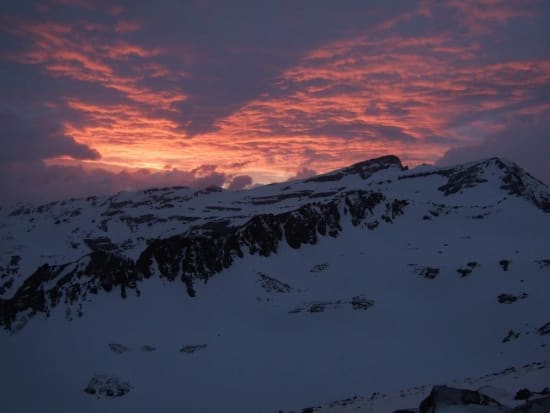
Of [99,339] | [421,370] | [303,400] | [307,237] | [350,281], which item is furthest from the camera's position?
Result: [307,237]

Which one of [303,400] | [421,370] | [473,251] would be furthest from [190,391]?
[473,251]

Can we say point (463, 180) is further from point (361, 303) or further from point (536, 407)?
point (536, 407)

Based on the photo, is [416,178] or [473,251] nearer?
[473,251]

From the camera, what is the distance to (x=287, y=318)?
5781 centimetres

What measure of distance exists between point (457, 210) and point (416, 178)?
46.1m

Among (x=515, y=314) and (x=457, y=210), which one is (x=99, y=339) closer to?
(x=515, y=314)

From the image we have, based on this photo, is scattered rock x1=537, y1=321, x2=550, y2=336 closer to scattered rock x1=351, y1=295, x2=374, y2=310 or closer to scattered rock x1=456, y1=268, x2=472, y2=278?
scattered rock x1=456, y1=268, x2=472, y2=278

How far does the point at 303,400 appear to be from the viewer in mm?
41625

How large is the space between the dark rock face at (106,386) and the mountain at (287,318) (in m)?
0.11

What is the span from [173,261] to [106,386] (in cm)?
2248

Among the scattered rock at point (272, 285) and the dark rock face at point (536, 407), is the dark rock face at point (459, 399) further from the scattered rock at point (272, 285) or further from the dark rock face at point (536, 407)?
the scattered rock at point (272, 285)

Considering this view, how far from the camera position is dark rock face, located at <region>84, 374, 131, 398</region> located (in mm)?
41750

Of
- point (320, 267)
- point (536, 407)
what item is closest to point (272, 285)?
point (320, 267)

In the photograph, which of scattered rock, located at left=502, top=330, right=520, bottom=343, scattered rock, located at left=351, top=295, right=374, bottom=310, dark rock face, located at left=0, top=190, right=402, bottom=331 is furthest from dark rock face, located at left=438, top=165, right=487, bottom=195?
scattered rock, located at left=502, top=330, right=520, bottom=343
